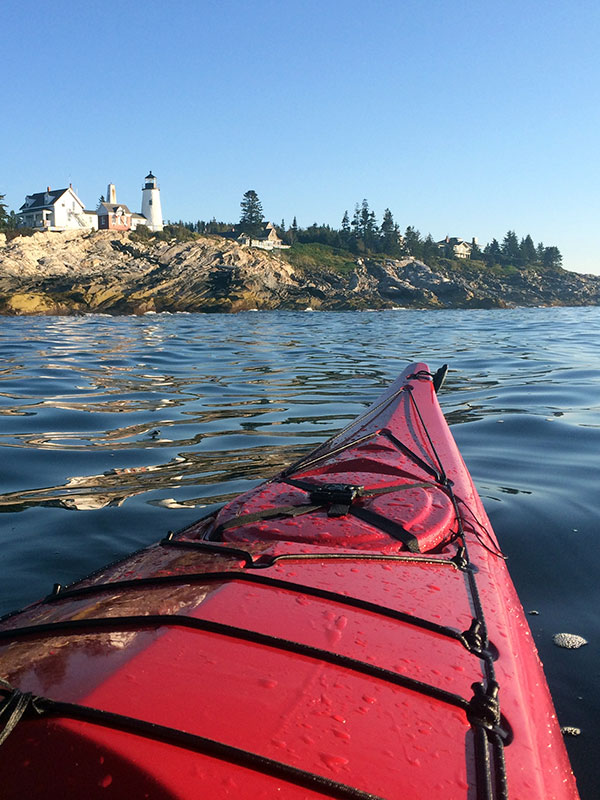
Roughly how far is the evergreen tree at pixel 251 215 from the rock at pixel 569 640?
84.6 m

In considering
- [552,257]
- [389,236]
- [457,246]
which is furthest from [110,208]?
[552,257]

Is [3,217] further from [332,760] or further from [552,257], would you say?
[552,257]

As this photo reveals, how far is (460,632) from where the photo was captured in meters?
1.86

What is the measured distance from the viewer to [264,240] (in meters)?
83.7

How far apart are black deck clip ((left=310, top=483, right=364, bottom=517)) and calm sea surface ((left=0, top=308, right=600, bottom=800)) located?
43.0 inches

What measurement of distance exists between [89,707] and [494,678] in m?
1.06

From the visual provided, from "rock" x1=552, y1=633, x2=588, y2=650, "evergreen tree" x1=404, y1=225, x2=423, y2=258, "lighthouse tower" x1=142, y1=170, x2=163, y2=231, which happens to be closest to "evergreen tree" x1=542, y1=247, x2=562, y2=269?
"evergreen tree" x1=404, y1=225, x2=423, y2=258

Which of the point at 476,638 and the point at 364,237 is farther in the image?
the point at 364,237

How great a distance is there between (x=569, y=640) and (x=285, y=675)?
189cm

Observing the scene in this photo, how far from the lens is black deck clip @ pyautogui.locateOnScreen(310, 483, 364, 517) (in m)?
2.62

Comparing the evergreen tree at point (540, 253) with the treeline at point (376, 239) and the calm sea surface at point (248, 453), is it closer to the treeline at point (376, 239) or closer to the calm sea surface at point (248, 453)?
the treeline at point (376, 239)

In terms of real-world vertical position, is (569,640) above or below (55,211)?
below

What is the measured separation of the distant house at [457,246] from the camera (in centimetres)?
10375

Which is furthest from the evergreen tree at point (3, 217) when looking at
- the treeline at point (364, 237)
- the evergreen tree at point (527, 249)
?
the evergreen tree at point (527, 249)
